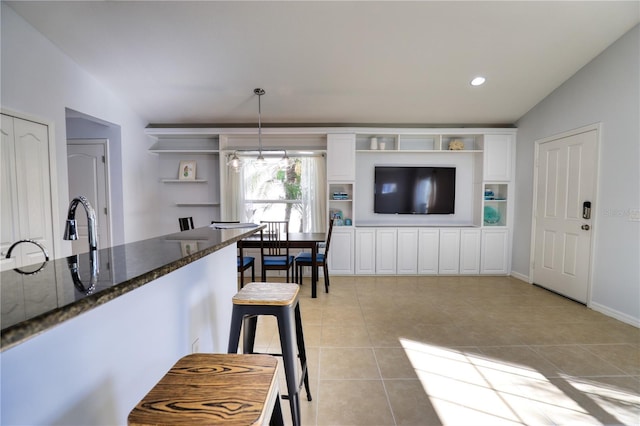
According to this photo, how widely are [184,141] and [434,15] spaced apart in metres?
4.03

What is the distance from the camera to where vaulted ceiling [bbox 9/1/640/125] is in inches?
104

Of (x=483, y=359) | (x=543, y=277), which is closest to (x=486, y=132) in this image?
(x=543, y=277)

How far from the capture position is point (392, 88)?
375 centimetres

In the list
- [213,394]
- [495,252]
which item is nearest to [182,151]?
[213,394]

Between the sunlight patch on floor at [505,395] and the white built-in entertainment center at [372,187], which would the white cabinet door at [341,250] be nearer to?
the white built-in entertainment center at [372,187]

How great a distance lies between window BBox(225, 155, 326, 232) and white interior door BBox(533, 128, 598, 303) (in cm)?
316

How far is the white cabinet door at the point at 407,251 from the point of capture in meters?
4.60

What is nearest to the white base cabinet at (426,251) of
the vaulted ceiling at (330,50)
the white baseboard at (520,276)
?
the white baseboard at (520,276)

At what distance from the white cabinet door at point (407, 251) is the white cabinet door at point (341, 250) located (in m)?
0.79

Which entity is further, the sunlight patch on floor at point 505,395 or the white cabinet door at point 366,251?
the white cabinet door at point 366,251

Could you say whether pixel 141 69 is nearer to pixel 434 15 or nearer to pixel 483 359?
pixel 434 15

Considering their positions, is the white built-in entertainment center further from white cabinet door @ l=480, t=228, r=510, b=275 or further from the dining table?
the dining table

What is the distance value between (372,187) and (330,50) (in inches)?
93.3

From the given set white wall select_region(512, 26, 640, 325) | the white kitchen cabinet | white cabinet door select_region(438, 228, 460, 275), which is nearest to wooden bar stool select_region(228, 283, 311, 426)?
the white kitchen cabinet
